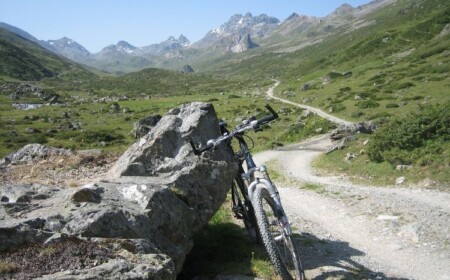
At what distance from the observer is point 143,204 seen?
755 cm

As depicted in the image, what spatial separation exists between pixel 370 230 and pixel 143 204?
7.54 m

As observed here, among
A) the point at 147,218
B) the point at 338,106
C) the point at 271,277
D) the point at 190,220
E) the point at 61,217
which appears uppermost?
the point at 61,217

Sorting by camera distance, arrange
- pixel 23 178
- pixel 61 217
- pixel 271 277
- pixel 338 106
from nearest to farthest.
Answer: pixel 61 217 → pixel 271 277 → pixel 23 178 → pixel 338 106

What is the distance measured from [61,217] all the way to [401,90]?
58.5 metres

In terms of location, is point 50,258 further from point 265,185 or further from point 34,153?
point 34,153

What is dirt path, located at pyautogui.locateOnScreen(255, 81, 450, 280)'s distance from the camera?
916cm

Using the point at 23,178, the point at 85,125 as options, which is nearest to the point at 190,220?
the point at 23,178

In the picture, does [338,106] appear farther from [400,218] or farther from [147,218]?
[147,218]

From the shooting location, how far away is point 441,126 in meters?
20.1

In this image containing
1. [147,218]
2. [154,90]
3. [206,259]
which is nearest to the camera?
[147,218]

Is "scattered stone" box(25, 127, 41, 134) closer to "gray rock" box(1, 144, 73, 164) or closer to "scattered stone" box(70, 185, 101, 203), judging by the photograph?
"gray rock" box(1, 144, 73, 164)

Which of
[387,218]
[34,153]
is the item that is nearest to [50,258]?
[387,218]

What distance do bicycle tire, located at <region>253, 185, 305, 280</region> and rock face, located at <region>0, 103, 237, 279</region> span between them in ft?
5.29

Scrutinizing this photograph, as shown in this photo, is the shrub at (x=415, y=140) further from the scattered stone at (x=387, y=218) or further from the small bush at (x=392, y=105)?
the small bush at (x=392, y=105)
